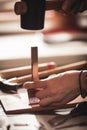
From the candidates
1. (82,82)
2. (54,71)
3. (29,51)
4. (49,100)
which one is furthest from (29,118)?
(29,51)

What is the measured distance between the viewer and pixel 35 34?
200cm

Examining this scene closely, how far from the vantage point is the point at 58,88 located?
51.6 inches

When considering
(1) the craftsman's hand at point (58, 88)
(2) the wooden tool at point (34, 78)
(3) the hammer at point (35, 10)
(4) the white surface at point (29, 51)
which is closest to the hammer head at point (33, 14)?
(3) the hammer at point (35, 10)

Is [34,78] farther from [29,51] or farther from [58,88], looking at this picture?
[29,51]

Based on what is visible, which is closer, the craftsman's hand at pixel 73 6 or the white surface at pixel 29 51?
the craftsman's hand at pixel 73 6

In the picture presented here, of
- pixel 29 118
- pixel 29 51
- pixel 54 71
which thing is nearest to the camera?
pixel 29 118

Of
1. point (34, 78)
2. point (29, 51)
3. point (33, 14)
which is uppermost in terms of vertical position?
point (33, 14)

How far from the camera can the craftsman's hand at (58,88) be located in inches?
51.0

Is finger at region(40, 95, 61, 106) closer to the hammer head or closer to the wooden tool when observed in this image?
the wooden tool

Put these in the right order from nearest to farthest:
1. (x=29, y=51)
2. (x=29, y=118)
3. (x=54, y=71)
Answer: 1. (x=29, y=118)
2. (x=54, y=71)
3. (x=29, y=51)

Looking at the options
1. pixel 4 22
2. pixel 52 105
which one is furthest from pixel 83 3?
pixel 4 22

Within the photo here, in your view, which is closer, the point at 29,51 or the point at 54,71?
the point at 54,71

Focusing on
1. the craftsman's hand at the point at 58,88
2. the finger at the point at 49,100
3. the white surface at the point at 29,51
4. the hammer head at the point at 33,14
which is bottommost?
the white surface at the point at 29,51

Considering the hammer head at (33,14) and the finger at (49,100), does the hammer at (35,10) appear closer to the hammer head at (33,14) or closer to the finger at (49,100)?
the hammer head at (33,14)
